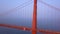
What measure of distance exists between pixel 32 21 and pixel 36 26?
150 millimetres

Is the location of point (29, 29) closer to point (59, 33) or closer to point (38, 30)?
point (38, 30)

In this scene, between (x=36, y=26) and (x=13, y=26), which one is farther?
(x=13, y=26)

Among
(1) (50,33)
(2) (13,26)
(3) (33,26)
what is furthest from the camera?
(2) (13,26)

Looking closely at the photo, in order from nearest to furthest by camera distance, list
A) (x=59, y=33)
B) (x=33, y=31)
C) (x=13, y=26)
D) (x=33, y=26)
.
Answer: (x=59, y=33)
(x=33, y=31)
(x=33, y=26)
(x=13, y=26)

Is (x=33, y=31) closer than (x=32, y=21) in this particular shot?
Yes

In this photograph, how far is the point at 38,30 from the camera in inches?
114

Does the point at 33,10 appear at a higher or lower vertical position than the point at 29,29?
higher

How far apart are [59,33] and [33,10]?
92 centimetres

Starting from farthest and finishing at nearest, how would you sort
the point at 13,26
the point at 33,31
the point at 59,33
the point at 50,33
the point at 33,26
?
the point at 13,26 → the point at 33,26 → the point at 33,31 → the point at 50,33 → the point at 59,33

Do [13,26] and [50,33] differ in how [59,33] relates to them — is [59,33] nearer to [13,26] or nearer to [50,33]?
[50,33]

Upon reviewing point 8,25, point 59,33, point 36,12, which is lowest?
point 59,33

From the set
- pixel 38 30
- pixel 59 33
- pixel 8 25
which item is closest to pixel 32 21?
pixel 38 30

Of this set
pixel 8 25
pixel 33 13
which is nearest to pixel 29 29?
pixel 33 13

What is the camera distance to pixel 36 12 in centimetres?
312
